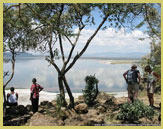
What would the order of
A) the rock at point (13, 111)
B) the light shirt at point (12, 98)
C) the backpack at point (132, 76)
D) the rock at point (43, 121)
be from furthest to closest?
the light shirt at point (12, 98) < the rock at point (13, 111) < the backpack at point (132, 76) < the rock at point (43, 121)

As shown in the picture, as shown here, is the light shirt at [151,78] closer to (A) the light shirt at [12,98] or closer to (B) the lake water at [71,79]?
(B) the lake water at [71,79]

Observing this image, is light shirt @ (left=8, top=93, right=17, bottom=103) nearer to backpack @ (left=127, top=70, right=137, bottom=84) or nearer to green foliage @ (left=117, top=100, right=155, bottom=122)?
green foliage @ (left=117, top=100, right=155, bottom=122)

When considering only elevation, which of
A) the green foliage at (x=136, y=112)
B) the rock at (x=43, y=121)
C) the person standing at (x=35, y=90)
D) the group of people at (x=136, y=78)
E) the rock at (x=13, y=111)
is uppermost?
the group of people at (x=136, y=78)

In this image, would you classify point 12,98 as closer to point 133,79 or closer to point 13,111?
point 13,111

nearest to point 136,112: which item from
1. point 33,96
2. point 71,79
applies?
point 33,96

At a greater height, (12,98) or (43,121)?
(12,98)

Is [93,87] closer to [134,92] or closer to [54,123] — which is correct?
[134,92]

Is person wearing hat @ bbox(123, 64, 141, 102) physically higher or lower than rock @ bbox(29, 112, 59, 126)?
higher

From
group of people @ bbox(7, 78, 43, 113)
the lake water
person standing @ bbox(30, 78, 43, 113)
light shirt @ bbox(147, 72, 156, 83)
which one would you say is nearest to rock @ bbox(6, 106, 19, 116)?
group of people @ bbox(7, 78, 43, 113)

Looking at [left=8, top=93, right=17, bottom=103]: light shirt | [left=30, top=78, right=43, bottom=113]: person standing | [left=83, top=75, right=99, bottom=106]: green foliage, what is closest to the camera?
[left=30, top=78, right=43, bottom=113]: person standing

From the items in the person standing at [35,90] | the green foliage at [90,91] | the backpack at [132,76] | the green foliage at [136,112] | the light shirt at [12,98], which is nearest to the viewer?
the green foliage at [136,112]

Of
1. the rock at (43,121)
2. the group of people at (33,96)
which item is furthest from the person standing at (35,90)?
the rock at (43,121)

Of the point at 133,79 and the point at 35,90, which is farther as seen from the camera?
the point at 35,90

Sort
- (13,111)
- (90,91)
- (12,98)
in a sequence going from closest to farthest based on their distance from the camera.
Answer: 1. (13,111)
2. (12,98)
3. (90,91)
